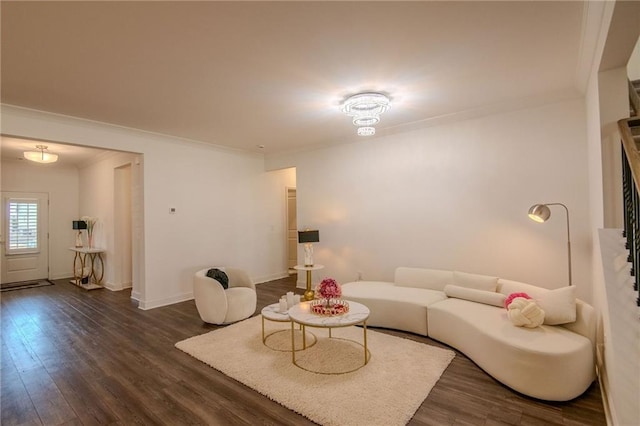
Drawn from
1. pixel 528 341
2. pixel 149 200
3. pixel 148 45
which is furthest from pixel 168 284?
pixel 528 341

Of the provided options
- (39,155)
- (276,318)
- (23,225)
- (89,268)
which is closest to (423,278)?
(276,318)

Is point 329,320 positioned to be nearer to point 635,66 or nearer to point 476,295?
point 476,295

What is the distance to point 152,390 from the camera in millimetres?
2658

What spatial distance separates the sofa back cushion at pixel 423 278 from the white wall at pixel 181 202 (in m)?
3.50

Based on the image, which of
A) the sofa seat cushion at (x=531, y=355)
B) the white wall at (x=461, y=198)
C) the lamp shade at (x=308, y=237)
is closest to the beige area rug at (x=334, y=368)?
the sofa seat cushion at (x=531, y=355)

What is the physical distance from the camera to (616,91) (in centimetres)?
246

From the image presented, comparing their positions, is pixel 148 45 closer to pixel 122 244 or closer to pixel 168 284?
pixel 168 284

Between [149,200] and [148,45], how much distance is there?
10.7ft

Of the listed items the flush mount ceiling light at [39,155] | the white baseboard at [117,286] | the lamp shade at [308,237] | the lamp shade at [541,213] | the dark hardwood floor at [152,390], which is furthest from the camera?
the white baseboard at [117,286]

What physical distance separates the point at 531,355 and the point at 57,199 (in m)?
10.3

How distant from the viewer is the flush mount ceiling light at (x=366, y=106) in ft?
11.5

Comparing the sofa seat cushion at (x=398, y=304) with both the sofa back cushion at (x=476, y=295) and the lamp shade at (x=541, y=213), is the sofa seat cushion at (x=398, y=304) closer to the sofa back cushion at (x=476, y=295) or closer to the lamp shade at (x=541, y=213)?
the sofa back cushion at (x=476, y=295)

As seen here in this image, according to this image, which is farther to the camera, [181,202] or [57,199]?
[57,199]

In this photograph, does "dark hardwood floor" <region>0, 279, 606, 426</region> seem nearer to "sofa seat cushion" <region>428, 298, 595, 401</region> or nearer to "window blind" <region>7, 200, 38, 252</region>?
"sofa seat cushion" <region>428, 298, 595, 401</region>
